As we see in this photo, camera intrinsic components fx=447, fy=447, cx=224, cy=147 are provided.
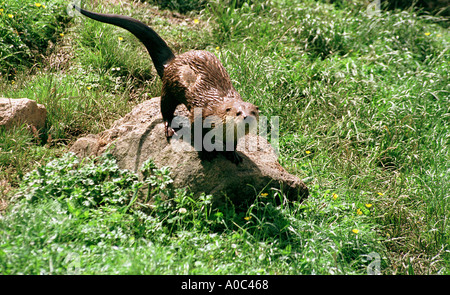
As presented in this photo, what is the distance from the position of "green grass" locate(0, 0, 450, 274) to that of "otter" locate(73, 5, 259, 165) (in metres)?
0.53

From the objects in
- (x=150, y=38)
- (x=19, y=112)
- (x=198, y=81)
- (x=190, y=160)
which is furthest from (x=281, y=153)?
(x=19, y=112)

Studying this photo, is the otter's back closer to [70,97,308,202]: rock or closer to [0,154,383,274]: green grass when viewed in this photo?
[70,97,308,202]: rock

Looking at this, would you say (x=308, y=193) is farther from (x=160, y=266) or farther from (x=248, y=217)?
(x=160, y=266)

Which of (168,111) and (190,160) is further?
(168,111)

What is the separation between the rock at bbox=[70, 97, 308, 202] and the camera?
3.35 metres

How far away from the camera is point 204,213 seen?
10.7 feet

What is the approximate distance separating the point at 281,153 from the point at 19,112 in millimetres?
2532

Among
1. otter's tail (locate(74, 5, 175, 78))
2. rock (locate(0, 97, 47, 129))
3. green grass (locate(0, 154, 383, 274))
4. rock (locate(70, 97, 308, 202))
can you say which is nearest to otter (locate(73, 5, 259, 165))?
otter's tail (locate(74, 5, 175, 78))

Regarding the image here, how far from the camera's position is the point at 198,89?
124 inches

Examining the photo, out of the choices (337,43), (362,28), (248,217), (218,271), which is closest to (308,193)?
(248,217)

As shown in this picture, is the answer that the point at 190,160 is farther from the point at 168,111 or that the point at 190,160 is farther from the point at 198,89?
the point at 198,89

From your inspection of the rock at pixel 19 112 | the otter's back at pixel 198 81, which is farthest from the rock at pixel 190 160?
the rock at pixel 19 112
